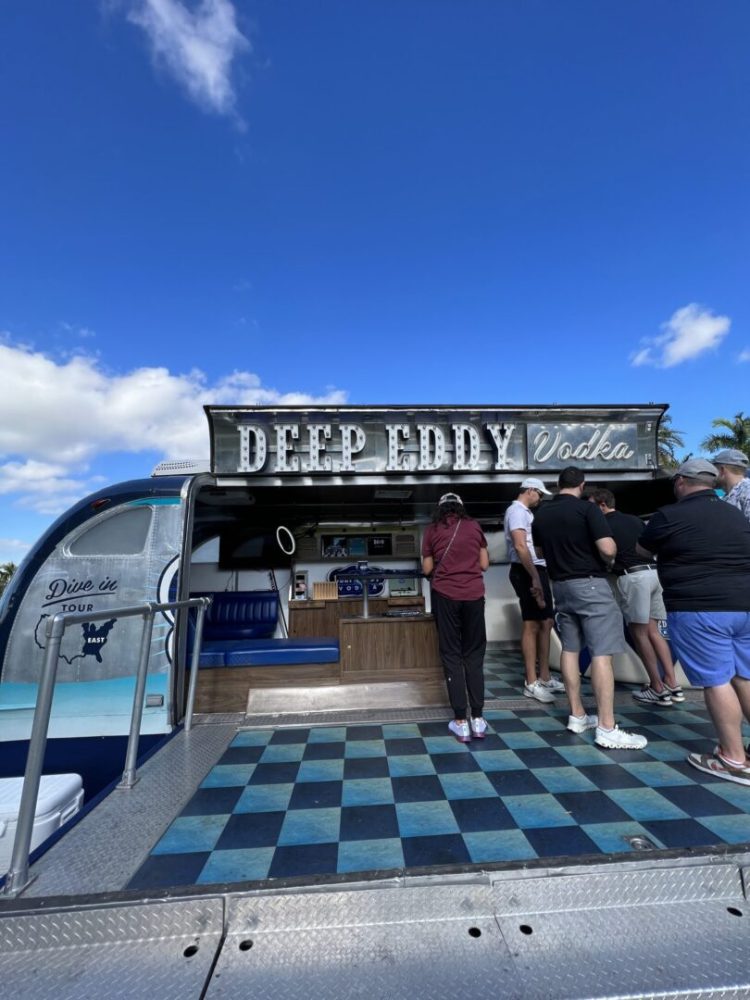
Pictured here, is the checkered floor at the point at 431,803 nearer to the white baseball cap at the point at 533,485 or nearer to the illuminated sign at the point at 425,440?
the white baseball cap at the point at 533,485

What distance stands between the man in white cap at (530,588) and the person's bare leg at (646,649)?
68 cm

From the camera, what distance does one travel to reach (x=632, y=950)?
4.33 ft

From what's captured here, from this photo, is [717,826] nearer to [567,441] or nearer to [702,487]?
[702,487]

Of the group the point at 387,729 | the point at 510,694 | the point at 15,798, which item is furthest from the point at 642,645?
the point at 15,798

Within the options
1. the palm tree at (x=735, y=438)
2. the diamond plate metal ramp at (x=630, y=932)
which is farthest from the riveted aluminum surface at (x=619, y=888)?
the palm tree at (x=735, y=438)

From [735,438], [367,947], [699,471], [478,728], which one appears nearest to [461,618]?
[478,728]

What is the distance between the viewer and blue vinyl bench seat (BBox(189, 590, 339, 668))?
146 inches

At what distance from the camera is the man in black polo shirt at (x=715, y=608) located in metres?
2.31

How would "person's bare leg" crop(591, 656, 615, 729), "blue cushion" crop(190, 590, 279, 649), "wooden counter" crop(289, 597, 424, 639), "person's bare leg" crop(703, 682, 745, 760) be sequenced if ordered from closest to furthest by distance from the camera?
"person's bare leg" crop(703, 682, 745, 760) → "person's bare leg" crop(591, 656, 615, 729) → "blue cushion" crop(190, 590, 279, 649) → "wooden counter" crop(289, 597, 424, 639)

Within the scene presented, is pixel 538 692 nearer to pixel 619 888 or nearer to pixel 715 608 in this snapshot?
pixel 715 608

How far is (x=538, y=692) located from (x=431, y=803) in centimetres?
186

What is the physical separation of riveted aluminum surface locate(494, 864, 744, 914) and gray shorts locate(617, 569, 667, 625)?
2.42 meters

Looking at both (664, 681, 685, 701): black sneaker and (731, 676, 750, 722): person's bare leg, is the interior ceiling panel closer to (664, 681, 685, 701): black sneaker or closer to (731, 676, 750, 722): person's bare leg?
(664, 681, 685, 701): black sneaker

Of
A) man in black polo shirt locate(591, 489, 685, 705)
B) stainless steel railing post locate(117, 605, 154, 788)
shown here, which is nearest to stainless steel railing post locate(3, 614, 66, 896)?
stainless steel railing post locate(117, 605, 154, 788)
